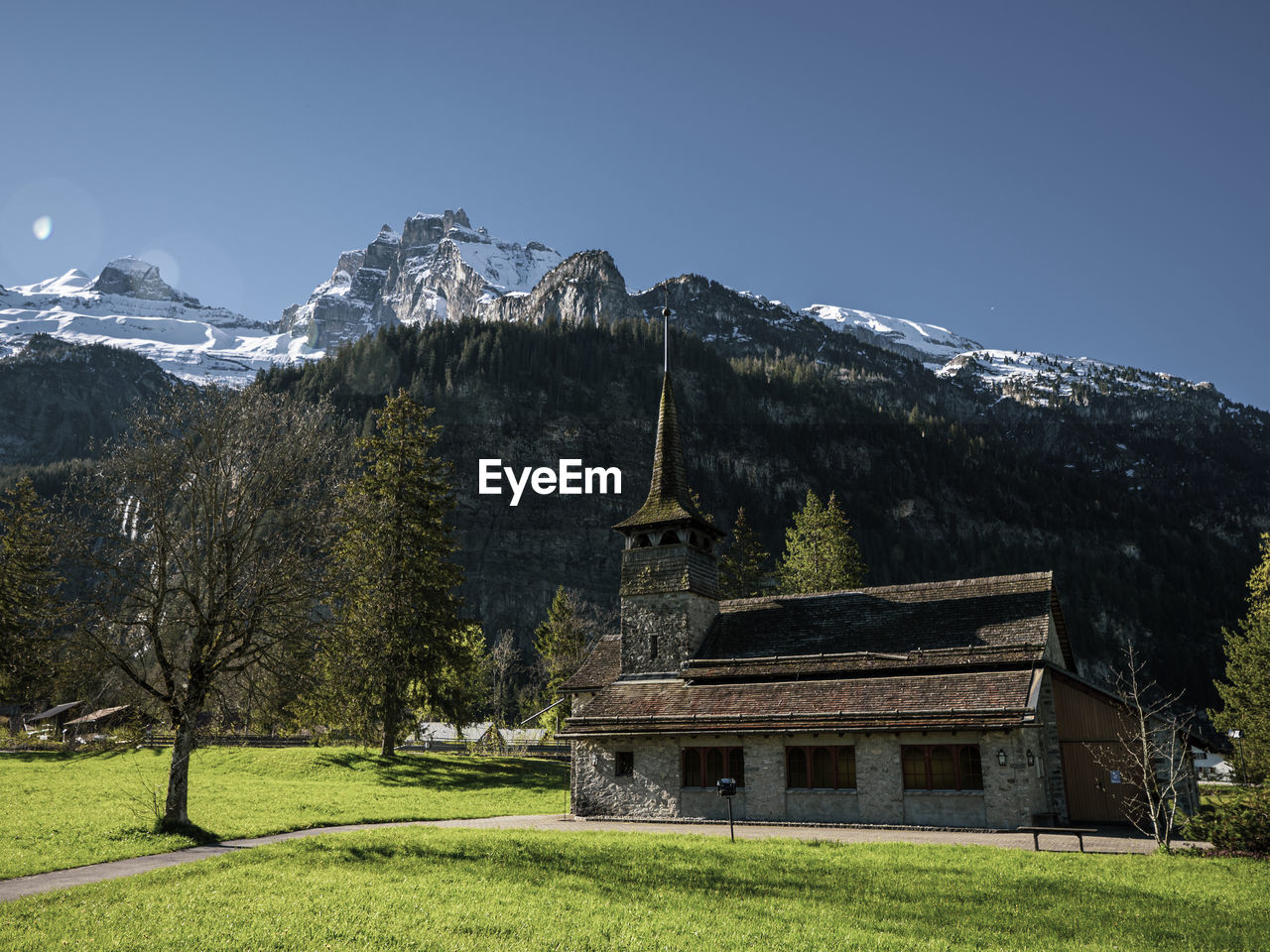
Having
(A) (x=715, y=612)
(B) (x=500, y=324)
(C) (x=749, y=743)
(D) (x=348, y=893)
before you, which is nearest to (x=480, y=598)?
(B) (x=500, y=324)

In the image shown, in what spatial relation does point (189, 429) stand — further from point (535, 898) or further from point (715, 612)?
point (715, 612)

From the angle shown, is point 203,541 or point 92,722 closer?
point 203,541

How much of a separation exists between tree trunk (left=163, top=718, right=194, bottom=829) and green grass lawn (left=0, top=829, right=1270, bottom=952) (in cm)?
384

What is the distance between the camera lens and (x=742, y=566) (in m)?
61.7

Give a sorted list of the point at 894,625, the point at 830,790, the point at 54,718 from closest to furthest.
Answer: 1. the point at 830,790
2. the point at 894,625
3. the point at 54,718

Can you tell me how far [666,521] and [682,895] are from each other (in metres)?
21.4

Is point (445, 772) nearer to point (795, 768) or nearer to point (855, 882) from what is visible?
point (795, 768)

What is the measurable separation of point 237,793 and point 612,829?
14540mm

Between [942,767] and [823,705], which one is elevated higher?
[823,705]

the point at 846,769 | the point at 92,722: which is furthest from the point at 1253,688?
the point at 92,722

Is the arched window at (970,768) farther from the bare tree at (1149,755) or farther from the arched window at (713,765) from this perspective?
the arched window at (713,765)

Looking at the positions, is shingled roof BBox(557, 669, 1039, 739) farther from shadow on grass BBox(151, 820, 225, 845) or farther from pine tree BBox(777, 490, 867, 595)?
pine tree BBox(777, 490, 867, 595)

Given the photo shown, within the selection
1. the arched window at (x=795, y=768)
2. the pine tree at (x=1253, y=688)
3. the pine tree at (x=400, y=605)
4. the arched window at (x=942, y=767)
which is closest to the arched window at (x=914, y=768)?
the arched window at (x=942, y=767)

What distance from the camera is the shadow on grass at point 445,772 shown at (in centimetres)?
3600
